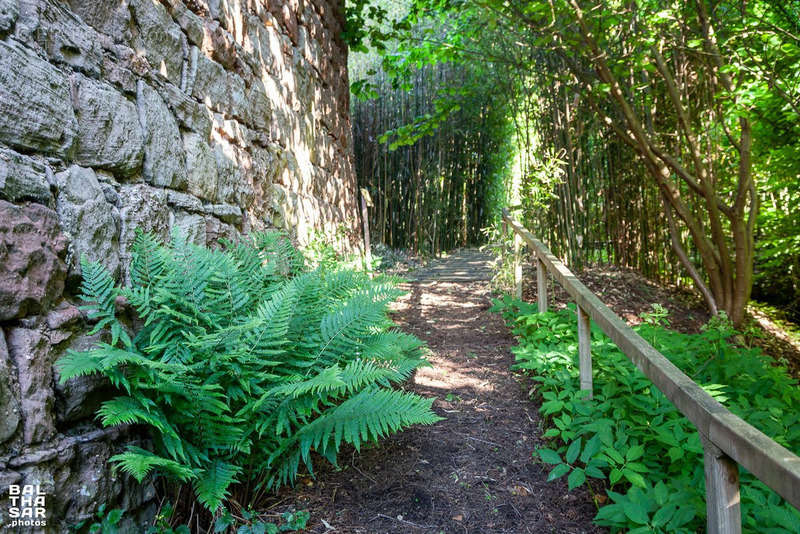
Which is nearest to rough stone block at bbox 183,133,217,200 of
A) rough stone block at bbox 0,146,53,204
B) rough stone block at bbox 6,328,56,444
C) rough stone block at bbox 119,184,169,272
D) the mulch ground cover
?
rough stone block at bbox 119,184,169,272

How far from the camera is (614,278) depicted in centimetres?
521

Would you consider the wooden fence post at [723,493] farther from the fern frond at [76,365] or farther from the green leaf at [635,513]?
the fern frond at [76,365]

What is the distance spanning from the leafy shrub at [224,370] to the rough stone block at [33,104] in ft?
1.17

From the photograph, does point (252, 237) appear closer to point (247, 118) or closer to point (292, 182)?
point (247, 118)

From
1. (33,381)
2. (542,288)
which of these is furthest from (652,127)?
(33,381)

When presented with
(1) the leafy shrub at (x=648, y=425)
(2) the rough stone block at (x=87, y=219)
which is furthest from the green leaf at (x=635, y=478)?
(2) the rough stone block at (x=87, y=219)

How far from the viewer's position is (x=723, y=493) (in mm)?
1108

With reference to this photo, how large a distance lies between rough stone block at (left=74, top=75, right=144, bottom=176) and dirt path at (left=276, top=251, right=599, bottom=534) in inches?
49.0

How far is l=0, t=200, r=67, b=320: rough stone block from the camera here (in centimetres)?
115

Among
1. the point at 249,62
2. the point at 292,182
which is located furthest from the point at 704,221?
the point at 249,62

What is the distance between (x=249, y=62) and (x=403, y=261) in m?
4.40

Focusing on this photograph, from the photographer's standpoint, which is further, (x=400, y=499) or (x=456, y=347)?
(x=456, y=347)

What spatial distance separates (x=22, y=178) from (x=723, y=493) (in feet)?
6.06

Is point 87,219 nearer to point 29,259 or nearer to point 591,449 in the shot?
point 29,259
